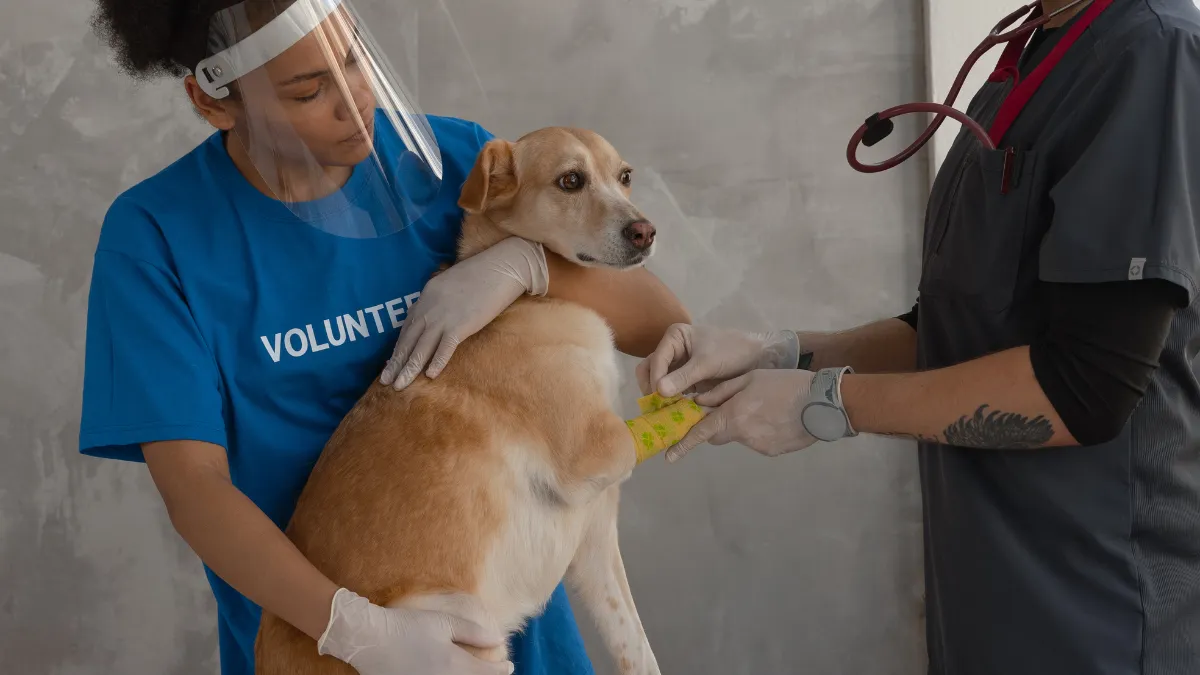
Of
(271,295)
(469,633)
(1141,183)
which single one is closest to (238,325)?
(271,295)

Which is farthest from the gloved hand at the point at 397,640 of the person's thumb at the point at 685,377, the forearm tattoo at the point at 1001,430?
the forearm tattoo at the point at 1001,430

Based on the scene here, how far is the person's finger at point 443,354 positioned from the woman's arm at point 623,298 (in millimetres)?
243

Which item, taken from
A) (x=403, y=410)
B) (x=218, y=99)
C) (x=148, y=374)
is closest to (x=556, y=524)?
(x=403, y=410)

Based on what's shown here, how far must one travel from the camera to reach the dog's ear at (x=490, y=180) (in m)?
1.35

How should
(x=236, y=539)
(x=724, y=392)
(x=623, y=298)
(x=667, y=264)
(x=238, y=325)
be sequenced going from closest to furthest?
(x=236, y=539)
(x=238, y=325)
(x=724, y=392)
(x=623, y=298)
(x=667, y=264)

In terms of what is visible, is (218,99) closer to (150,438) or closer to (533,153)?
(150,438)

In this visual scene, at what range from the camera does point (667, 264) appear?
2.67 m

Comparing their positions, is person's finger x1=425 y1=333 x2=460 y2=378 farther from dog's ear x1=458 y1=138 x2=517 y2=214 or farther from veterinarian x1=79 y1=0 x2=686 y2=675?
dog's ear x1=458 y1=138 x2=517 y2=214

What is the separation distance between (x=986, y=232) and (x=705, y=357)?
43 centimetres

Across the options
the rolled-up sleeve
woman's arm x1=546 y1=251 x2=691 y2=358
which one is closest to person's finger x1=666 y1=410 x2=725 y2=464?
woman's arm x1=546 y1=251 x2=691 y2=358

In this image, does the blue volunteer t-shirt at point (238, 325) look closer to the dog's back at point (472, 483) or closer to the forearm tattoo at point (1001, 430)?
the dog's back at point (472, 483)

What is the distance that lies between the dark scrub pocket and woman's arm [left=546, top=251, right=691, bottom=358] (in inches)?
17.4

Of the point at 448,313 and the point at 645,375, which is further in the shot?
the point at 645,375

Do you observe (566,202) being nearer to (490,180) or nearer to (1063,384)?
(490,180)
